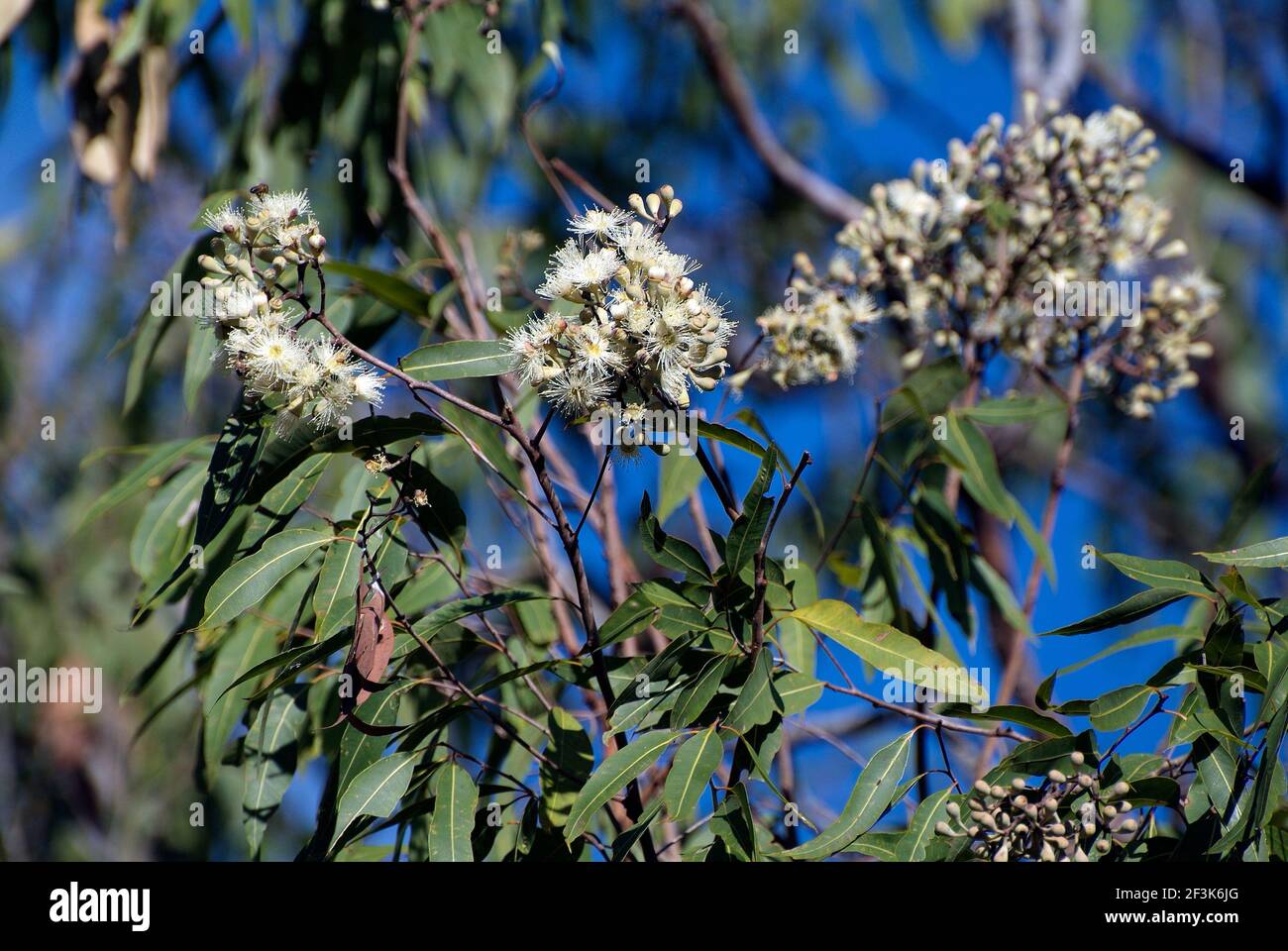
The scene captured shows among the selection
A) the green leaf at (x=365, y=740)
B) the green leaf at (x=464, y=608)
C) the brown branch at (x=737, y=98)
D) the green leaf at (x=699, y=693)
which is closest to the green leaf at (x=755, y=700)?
the green leaf at (x=699, y=693)

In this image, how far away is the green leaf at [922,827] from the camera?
4.13 ft

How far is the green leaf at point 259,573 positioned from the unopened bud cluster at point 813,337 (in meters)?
0.75

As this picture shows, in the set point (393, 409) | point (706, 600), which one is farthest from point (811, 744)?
point (706, 600)

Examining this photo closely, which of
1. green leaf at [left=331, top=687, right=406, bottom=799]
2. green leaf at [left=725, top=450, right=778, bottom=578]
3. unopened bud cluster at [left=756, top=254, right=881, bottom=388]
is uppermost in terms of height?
unopened bud cluster at [left=756, top=254, right=881, bottom=388]

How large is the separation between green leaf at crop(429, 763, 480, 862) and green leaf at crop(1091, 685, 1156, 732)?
65 centimetres

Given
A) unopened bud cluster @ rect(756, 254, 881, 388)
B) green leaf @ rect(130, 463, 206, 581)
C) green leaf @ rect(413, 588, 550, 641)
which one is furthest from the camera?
unopened bud cluster @ rect(756, 254, 881, 388)

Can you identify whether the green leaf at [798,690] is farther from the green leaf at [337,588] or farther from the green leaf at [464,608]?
the green leaf at [337,588]

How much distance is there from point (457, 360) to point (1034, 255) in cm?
115

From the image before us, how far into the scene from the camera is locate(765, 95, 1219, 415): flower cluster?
200 centimetres

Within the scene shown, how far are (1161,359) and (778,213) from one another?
9.18 feet

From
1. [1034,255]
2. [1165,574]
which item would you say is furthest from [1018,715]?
[1034,255]

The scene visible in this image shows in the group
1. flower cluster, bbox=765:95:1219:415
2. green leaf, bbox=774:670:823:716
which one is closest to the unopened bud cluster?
flower cluster, bbox=765:95:1219:415

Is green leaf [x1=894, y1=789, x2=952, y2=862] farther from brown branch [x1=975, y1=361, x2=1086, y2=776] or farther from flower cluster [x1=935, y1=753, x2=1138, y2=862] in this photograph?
brown branch [x1=975, y1=361, x2=1086, y2=776]

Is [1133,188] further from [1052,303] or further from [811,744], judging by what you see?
[811,744]
